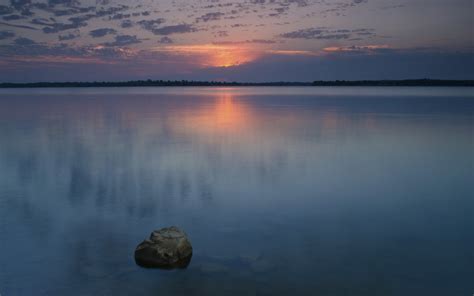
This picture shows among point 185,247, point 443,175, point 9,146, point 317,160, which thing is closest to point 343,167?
point 317,160

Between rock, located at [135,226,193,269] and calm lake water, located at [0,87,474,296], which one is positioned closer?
calm lake water, located at [0,87,474,296]

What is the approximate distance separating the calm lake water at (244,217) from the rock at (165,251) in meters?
0.14

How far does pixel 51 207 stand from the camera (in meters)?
9.66

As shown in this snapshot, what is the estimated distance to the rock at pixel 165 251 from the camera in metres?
6.45

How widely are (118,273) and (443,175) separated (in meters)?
10.6

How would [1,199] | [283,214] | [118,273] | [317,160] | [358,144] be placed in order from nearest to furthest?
[118,273]
[283,214]
[1,199]
[317,160]
[358,144]

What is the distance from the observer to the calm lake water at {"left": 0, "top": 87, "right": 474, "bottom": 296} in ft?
20.1

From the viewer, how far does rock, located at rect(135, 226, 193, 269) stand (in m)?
6.45

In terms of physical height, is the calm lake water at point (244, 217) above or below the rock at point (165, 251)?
below

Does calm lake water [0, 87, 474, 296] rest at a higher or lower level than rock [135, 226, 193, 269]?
lower

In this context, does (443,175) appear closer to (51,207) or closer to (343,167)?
(343,167)

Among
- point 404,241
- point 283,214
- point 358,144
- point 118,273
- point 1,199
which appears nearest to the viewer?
point 118,273

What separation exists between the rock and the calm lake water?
0.47 feet

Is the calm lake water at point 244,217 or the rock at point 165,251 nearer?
the calm lake water at point 244,217
